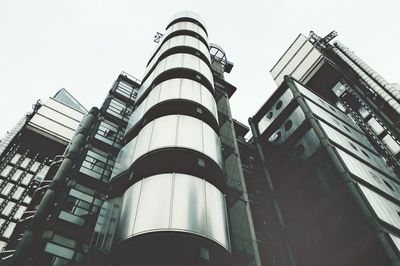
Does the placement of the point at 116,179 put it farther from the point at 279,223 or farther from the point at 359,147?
the point at 359,147

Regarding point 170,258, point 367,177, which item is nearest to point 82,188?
point 170,258

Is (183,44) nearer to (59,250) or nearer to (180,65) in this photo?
(180,65)

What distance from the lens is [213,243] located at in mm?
13039

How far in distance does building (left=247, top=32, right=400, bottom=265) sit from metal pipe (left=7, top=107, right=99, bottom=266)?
12911 mm

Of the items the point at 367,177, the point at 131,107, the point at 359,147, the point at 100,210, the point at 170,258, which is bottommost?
the point at 170,258

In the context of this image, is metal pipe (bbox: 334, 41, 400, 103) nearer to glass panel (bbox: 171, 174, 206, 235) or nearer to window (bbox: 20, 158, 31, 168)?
glass panel (bbox: 171, 174, 206, 235)

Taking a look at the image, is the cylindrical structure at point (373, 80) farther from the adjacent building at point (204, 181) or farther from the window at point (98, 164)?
the window at point (98, 164)

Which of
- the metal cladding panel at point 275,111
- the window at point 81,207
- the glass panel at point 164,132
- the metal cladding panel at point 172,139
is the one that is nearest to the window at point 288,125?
the metal cladding panel at point 275,111

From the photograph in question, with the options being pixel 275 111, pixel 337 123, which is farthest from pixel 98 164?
pixel 337 123

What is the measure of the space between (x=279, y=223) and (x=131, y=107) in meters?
14.5

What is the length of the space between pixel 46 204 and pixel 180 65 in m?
13.6

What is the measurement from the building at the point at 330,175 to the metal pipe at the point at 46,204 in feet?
42.4

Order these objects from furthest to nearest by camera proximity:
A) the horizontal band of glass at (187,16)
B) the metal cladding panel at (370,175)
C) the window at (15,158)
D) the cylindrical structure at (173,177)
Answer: the window at (15,158)
the horizontal band of glass at (187,16)
the metal cladding panel at (370,175)
the cylindrical structure at (173,177)

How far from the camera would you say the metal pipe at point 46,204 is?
13195mm
